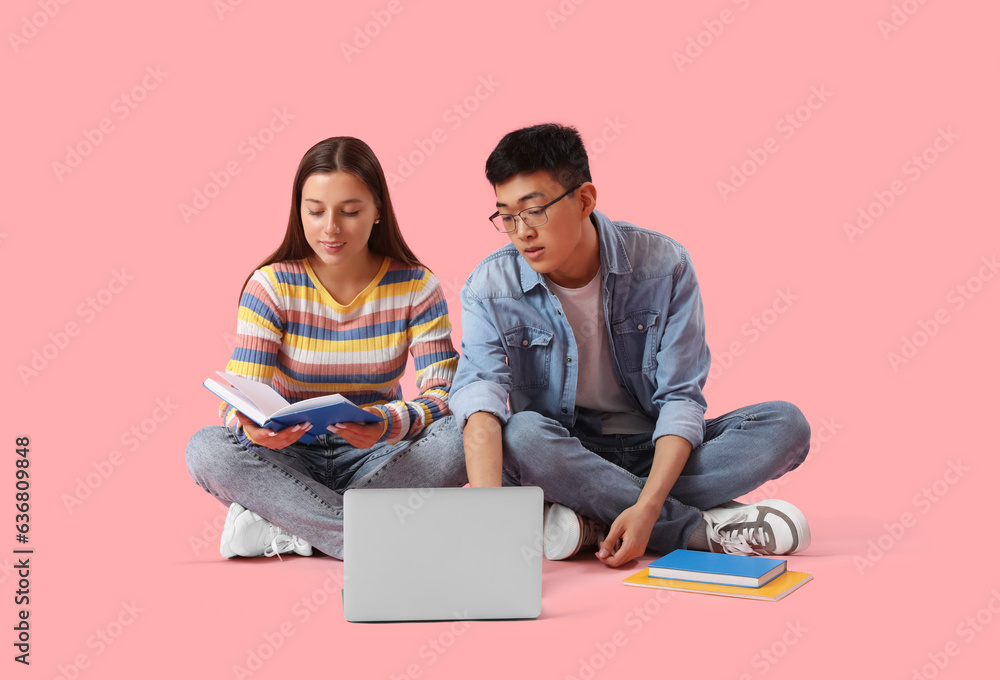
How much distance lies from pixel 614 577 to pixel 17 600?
1604 mm

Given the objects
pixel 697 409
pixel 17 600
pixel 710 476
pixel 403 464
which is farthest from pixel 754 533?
pixel 17 600

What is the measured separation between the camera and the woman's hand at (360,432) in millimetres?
2953

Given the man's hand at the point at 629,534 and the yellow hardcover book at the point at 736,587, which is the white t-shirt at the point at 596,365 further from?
the yellow hardcover book at the point at 736,587

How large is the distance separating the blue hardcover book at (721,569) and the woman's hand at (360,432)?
910 millimetres

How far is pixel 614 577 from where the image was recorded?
9.23 ft

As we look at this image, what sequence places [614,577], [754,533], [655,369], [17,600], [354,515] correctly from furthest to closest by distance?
[655,369] → [754,533] → [614,577] → [17,600] → [354,515]

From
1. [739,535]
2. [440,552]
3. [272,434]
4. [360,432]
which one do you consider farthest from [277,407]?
[739,535]

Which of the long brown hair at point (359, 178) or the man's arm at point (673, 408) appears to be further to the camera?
the long brown hair at point (359, 178)

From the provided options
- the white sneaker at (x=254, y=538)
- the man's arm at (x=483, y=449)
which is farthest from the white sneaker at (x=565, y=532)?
the white sneaker at (x=254, y=538)

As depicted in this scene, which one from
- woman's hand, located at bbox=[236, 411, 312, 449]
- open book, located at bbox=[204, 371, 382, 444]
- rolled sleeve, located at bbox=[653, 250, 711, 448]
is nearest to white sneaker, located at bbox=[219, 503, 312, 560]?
woman's hand, located at bbox=[236, 411, 312, 449]

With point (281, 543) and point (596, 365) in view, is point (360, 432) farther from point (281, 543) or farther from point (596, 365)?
point (596, 365)

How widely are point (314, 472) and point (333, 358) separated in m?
0.39

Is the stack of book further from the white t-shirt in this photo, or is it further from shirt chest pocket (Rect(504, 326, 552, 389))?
shirt chest pocket (Rect(504, 326, 552, 389))

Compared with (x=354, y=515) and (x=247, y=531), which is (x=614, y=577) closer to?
(x=354, y=515)
